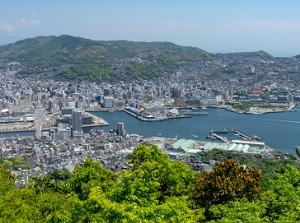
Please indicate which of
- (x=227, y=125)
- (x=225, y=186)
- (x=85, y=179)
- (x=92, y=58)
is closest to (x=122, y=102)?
(x=227, y=125)

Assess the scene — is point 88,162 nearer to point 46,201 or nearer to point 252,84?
point 46,201

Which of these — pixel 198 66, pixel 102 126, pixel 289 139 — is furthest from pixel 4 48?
pixel 289 139

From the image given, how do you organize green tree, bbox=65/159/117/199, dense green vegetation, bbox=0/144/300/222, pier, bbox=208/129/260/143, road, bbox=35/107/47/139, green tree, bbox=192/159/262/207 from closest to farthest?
dense green vegetation, bbox=0/144/300/222 → green tree, bbox=192/159/262/207 → green tree, bbox=65/159/117/199 → pier, bbox=208/129/260/143 → road, bbox=35/107/47/139

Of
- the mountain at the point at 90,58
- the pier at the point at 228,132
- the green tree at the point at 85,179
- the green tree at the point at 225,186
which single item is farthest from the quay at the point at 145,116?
the green tree at the point at 225,186

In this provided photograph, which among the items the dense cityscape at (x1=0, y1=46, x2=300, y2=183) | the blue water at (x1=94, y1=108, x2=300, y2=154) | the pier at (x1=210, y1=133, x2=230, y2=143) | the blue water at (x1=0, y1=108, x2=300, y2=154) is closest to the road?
the dense cityscape at (x1=0, y1=46, x2=300, y2=183)

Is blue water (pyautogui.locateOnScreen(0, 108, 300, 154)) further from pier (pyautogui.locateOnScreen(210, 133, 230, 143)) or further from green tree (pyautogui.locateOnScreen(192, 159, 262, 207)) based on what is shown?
green tree (pyautogui.locateOnScreen(192, 159, 262, 207))
